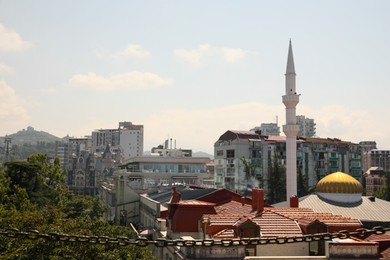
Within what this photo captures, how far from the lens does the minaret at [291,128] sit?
53688 mm

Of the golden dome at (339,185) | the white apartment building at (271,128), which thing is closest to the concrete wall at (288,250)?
the golden dome at (339,185)

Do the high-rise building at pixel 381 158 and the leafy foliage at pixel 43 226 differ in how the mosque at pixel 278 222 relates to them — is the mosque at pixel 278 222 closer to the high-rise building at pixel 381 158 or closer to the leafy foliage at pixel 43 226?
the leafy foliage at pixel 43 226

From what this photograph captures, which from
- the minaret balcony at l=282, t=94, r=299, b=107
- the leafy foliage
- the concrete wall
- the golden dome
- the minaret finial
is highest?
the minaret finial

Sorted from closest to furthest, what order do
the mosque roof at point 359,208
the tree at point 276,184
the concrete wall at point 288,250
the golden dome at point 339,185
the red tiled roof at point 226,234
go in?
the concrete wall at point 288,250, the red tiled roof at point 226,234, the mosque roof at point 359,208, the golden dome at point 339,185, the tree at point 276,184

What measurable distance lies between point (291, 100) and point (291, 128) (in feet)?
10.1

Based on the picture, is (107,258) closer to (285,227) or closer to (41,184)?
(285,227)

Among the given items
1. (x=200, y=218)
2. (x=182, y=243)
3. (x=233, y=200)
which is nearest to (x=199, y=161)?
(x=233, y=200)

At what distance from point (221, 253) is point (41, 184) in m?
35.8

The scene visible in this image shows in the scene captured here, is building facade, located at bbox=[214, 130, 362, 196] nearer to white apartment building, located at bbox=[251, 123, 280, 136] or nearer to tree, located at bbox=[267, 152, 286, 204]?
tree, located at bbox=[267, 152, 286, 204]

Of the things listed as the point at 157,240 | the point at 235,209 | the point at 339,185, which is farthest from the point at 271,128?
the point at 157,240

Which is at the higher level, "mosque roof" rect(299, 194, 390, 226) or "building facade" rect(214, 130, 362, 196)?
"building facade" rect(214, 130, 362, 196)

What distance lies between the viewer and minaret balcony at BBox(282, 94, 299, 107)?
177 feet

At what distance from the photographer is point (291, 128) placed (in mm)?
53906

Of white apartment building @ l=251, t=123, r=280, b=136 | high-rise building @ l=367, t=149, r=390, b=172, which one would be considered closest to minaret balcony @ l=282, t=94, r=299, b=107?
high-rise building @ l=367, t=149, r=390, b=172
